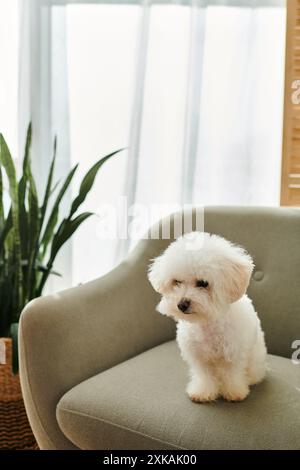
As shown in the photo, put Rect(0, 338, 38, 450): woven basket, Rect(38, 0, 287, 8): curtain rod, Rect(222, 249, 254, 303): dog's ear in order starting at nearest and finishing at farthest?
Rect(222, 249, 254, 303): dog's ear, Rect(0, 338, 38, 450): woven basket, Rect(38, 0, 287, 8): curtain rod

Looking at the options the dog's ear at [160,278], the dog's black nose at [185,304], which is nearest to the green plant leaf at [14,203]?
the dog's ear at [160,278]

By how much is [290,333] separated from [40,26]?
1.61 m

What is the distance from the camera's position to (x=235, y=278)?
58.0 inches

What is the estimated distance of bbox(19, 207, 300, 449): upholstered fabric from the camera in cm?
164

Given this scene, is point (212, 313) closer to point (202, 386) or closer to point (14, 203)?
point (202, 386)

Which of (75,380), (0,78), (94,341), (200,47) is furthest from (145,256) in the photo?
(0,78)

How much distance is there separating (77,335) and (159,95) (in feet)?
3.76

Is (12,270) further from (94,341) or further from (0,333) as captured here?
(94,341)

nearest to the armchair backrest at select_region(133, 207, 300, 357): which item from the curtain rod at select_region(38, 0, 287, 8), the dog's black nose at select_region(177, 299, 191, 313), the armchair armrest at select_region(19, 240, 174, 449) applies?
the armchair armrest at select_region(19, 240, 174, 449)

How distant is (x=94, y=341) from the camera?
176 centimetres

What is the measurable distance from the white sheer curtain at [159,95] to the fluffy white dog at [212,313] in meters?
0.90

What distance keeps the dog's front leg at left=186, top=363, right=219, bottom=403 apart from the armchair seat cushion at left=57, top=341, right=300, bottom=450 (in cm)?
2

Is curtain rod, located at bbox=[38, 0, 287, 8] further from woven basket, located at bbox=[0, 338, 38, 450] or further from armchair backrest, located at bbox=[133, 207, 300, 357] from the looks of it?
woven basket, located at bbox=[0, 338, 38, 450]

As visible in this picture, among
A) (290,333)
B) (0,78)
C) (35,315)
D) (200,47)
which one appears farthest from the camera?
(0,78)
